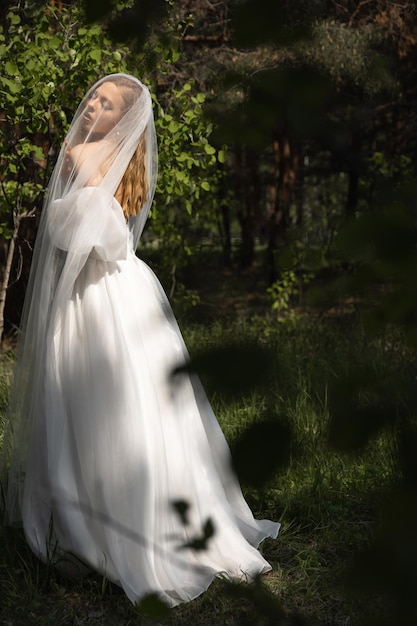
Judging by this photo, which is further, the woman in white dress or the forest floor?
the woman in white dress

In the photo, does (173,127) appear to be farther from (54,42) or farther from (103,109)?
(103,109)

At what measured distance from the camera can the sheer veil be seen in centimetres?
300

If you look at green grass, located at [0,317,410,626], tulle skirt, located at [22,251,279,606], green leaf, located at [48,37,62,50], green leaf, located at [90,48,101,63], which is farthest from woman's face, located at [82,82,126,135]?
green leaf, located at [48,37,62,50]

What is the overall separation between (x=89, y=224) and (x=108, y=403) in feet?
2.09

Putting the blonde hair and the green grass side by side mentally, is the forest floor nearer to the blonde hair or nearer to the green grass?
the green grass

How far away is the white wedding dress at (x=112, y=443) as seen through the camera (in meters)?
2.93

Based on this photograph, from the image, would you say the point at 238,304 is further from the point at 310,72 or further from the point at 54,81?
the point at 310,72

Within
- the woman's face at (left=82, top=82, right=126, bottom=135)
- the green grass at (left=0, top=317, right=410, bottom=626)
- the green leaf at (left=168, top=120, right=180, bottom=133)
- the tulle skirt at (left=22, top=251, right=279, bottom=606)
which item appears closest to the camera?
the green grass at (left=0, top=317, right=410, bottom=626)

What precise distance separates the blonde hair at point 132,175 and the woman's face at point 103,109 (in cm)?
3

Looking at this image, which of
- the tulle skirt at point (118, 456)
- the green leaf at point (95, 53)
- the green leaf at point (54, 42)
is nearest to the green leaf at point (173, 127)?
the green leaf at point (95, 53)

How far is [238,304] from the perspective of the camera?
1080 centimetres

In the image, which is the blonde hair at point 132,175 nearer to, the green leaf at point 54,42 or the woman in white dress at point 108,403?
the woman in white dress at point 108,403

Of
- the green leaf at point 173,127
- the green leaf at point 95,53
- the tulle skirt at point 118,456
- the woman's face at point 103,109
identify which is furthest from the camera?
the green leaf at point 173,127

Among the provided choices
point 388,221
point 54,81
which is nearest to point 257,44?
point 388,221
